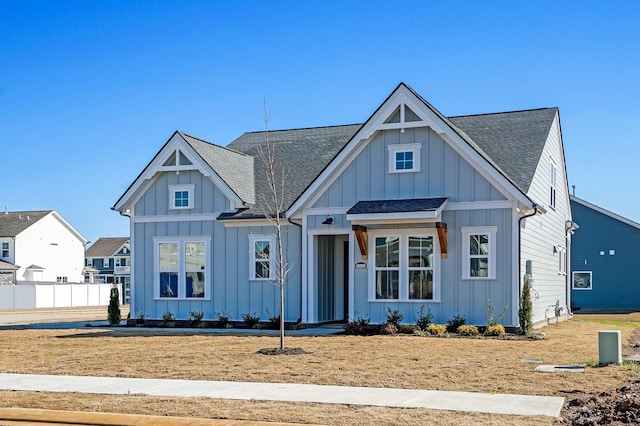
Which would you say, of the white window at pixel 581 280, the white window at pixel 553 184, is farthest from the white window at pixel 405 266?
the white window at pixel 581 280

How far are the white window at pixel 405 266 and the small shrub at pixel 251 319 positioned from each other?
13.2ft

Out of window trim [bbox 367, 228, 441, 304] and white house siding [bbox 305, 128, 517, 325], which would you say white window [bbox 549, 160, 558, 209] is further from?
window trim [bbox 367, 228, 441, 304]

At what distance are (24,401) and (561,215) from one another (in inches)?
916

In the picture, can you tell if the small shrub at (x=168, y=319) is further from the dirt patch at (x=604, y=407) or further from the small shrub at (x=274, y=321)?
the dirt patch at (x=604, y=407)

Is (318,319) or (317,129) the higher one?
(317,129)

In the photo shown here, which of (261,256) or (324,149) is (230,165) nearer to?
(324,149)

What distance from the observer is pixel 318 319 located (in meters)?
23.8

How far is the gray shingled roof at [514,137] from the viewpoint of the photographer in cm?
2285

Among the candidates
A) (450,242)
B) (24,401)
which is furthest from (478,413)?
(450,242)

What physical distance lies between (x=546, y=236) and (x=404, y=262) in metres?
6.29

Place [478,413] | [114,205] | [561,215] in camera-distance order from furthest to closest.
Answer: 1. [561,215]
2. [114,205]
3. [478,413]

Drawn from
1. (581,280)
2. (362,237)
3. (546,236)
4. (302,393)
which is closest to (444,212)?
(362,237)

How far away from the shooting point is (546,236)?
2581cm

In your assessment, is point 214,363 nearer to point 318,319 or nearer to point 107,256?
point 318,319
